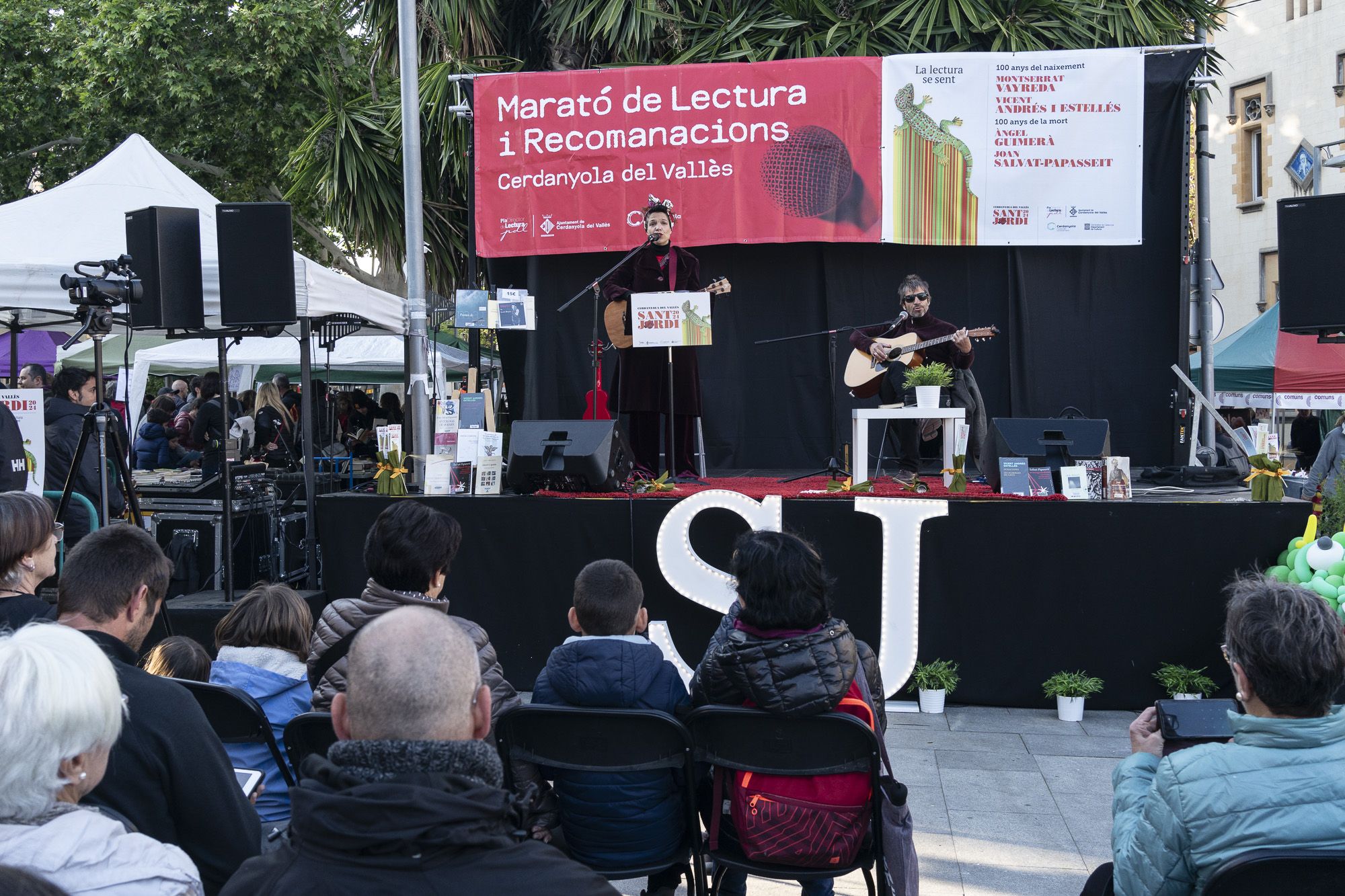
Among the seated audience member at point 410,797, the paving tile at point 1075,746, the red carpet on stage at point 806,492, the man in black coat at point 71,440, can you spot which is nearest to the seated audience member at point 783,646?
the seated audience member at point 410,797

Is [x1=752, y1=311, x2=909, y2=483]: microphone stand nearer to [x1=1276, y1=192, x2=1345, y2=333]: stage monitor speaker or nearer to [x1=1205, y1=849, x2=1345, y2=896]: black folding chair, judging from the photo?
[x1=1276, y1=192, x2=1345, y2=333]: stage monitor speaker

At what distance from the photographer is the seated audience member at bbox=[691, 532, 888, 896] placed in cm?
244

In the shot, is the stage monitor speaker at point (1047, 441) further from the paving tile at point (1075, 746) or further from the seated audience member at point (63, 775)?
the seated audience member at point (63, 775)

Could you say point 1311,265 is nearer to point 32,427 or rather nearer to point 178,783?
point 178,783

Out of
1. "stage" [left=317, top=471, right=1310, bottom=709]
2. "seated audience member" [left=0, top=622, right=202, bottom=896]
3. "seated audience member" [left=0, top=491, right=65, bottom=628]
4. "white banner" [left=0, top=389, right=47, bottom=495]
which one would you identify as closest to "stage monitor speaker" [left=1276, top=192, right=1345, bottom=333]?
"stage" [left=317, top=471, right=1310, bottom=709]

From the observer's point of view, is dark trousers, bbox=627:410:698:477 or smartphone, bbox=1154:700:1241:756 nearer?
smartphone, bbox=1154:700:1241:756

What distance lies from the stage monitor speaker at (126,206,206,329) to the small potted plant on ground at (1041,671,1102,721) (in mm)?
4508

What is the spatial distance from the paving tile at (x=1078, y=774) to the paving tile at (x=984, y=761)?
1.9 inches

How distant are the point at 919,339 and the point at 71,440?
16.3 feet

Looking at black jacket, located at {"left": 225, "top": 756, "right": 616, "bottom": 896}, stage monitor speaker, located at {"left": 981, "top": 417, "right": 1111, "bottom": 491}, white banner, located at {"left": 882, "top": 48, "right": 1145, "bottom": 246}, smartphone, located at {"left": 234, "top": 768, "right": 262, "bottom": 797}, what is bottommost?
smartphone, located at {"left": 234, "top": 768, "right": 262, "bottom": 797}

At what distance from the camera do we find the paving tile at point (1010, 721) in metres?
4.59

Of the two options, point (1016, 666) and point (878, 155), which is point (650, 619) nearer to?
point (1016, 666)

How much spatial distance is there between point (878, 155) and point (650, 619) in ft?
13.8

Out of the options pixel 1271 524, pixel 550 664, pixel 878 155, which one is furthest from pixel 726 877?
pixel 878 155
